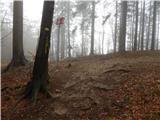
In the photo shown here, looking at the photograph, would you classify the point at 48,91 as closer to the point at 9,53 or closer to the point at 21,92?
the point at 21,92

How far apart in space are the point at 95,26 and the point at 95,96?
51.1 meters

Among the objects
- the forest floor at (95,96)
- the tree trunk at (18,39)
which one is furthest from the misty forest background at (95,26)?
the forest floor at (95,96)

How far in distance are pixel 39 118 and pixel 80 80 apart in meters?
2.79

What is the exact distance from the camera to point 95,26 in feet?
197

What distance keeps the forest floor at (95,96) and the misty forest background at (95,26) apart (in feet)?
27.0

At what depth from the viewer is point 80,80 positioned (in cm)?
1136

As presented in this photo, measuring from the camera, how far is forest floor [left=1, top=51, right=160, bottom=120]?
8.93m

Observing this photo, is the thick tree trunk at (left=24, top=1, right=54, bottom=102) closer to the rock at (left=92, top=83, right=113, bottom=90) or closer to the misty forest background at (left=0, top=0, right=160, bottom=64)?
the rock at (left=92, top=83, right=113, bottom=90)

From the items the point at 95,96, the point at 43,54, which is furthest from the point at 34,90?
the point at 95,96

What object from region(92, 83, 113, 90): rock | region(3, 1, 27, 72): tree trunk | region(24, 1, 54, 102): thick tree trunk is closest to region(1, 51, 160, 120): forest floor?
region(92, 83, 113, 90): rock

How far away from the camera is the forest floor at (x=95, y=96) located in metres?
8.93

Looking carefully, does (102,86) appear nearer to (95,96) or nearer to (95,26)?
(95,96)

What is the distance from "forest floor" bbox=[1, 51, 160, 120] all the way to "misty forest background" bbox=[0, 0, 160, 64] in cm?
824

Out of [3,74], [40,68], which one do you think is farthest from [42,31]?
[3,74]
